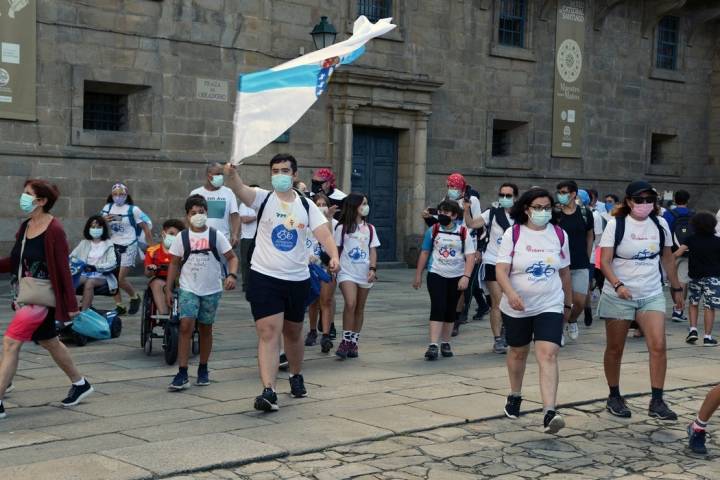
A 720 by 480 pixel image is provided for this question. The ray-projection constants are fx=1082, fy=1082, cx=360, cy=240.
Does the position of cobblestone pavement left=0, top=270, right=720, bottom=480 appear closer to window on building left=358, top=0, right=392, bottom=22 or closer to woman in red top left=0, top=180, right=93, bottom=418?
woman in red top left=0, top=180, right=93, bottom=418

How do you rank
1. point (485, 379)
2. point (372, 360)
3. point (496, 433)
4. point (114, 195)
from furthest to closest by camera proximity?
point (114, 195) < point (372, 360) < point (485, 379) < point (496, 433)

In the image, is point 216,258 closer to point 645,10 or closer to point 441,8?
point 441,8

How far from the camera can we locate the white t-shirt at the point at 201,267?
8.72 m

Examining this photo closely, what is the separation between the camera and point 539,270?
7441mm

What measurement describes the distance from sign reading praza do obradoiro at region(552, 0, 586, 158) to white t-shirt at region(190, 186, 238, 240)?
1314cm

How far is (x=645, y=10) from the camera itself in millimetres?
26516

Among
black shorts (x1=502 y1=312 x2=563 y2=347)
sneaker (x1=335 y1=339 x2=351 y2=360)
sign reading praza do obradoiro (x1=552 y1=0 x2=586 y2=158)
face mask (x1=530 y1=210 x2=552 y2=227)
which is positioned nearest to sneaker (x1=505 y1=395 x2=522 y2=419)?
black shorts (x1=502 y1=312 x2=563 y2=347)

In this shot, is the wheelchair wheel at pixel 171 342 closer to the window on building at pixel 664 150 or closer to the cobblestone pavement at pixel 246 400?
the cobblestone pavement at pixel 246 400

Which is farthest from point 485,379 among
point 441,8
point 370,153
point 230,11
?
point 441,8

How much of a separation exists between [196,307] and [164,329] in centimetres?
121

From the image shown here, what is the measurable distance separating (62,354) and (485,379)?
361 centimetres

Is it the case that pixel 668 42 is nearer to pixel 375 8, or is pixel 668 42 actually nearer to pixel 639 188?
pixel 375 8

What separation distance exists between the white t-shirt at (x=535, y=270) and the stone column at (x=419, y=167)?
14.3 metres

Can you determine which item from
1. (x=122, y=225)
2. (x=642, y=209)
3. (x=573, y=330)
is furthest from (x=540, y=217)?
(x=122, y=225)
